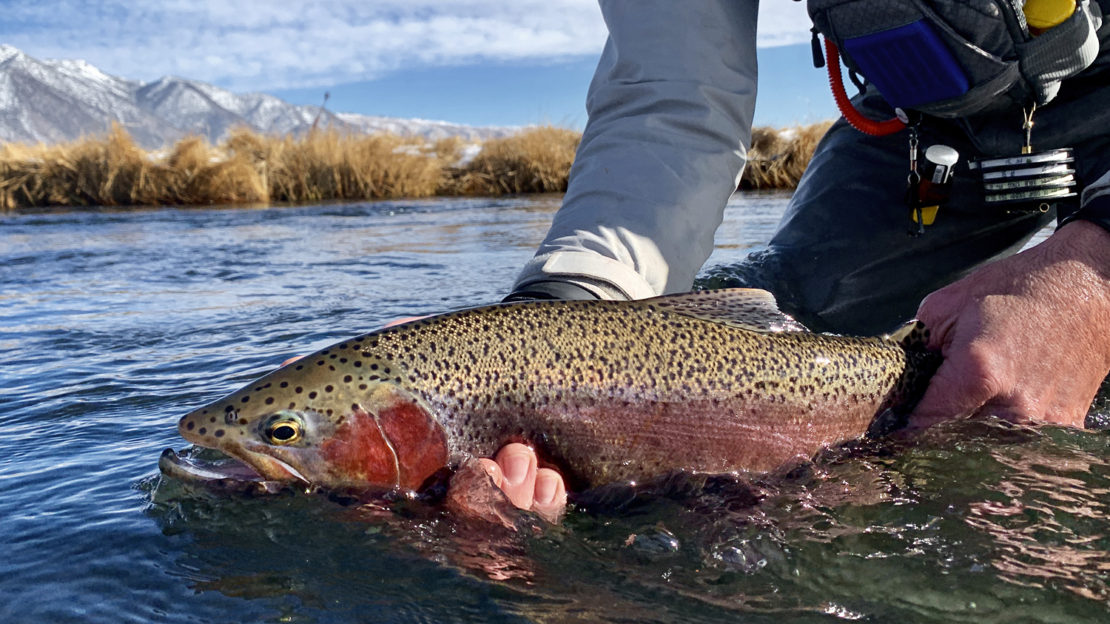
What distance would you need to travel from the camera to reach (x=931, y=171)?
3.13 metres

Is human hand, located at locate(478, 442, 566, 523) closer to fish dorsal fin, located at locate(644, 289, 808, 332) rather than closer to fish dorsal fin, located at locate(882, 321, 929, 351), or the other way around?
fish dorsal fin, located at locate(644, 289, 808, 332)

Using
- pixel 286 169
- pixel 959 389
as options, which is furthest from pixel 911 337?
pixel 286 169

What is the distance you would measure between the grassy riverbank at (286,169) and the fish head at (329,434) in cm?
1661

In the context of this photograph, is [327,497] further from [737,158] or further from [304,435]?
[737,158]

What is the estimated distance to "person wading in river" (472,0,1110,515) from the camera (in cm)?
208

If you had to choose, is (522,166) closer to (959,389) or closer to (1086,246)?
(1086,246)

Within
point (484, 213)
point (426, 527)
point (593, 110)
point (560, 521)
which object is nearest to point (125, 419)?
point (426, 527)

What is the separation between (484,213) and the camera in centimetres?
1316

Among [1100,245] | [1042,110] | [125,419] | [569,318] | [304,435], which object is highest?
[1042,110]

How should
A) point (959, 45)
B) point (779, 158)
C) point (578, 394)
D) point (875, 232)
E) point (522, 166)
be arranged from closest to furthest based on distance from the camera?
point (578, 394)
point (959, 45)
point (875, 232)
point (779, 158)
point (522, 166)

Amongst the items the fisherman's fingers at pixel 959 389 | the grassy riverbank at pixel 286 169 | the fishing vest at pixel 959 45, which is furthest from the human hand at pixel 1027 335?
the grassy riverbank at pixel 286 169

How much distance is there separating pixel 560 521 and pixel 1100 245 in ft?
5.28

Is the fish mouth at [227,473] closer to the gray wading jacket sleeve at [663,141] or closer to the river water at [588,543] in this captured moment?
the river water at [588,543]

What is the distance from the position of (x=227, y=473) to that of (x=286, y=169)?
18311mm
